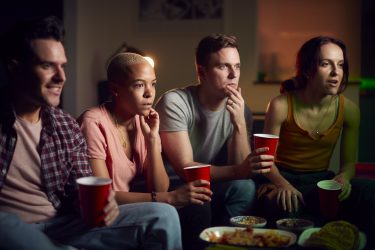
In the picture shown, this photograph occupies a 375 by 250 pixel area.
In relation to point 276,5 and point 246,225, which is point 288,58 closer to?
point 276,5

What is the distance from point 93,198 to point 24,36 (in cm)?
63

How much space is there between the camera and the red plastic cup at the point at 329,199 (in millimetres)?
1994

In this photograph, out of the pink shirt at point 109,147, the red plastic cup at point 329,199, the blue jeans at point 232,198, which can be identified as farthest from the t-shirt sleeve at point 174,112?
the red plastic cup at point 329,199

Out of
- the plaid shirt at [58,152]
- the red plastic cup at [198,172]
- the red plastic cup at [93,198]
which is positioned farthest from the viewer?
the red plastic cup at [198,172]

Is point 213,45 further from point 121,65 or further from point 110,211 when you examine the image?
point 110,211

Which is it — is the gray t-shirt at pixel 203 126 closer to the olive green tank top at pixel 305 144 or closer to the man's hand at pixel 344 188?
the olive green tank top at pixel 305 144

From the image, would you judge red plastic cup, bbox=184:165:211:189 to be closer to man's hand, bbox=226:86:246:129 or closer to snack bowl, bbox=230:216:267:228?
snack bowl, bbox=230:216:267:228

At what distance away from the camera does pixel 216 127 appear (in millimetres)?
2510

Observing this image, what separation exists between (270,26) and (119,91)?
377 cm

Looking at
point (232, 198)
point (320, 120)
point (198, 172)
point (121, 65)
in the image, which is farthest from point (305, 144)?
point (121, 65)

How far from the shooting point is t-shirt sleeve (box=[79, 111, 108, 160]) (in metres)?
1.99

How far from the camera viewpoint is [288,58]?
5625 millimetres

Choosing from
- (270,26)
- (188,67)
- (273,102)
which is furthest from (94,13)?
(273,102)

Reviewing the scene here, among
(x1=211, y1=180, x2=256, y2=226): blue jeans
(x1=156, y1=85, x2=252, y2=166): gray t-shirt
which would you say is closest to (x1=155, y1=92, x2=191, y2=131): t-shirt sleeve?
(x1=156, y1=85, x2=252, y2=166): gray t-shirt
